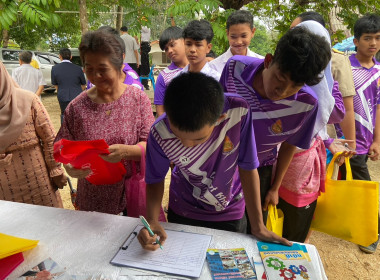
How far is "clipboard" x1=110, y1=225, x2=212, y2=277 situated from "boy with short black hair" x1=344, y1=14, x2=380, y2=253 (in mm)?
1734

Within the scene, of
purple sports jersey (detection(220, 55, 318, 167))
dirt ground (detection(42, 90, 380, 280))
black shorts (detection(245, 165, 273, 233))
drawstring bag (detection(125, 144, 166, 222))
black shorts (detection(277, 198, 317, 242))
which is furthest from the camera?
dirt ground (detection(42, 90, 380, 280))

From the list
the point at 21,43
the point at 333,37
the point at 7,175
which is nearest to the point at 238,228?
the point at 7,175

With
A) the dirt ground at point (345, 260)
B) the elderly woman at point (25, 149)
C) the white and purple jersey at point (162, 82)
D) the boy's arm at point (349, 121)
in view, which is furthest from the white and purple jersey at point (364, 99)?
the elderly woman at point (25, 149)

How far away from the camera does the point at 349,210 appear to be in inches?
60.9

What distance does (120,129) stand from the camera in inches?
55.9

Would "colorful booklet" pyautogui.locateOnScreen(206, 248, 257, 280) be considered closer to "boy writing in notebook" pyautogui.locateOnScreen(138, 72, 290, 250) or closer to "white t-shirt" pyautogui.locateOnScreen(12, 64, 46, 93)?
"boy writing in notebook" pyautogui.locateOnScreen(138, 72, 290, 250)

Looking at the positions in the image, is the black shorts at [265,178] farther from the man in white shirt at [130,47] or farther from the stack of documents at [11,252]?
the man in white shirt at [130,47]

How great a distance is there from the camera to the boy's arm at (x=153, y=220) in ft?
3.45

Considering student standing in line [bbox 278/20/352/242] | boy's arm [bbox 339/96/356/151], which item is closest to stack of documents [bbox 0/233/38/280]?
student standing in line [bbox 278/20/352/242]

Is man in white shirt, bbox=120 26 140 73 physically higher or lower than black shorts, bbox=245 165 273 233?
higher

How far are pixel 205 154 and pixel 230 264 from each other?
0.40 m

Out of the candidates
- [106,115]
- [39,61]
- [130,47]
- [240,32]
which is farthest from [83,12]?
[39,61]

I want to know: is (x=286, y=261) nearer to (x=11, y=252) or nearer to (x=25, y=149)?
(x=11, y=252)

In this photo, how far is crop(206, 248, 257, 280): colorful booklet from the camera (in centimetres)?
95
